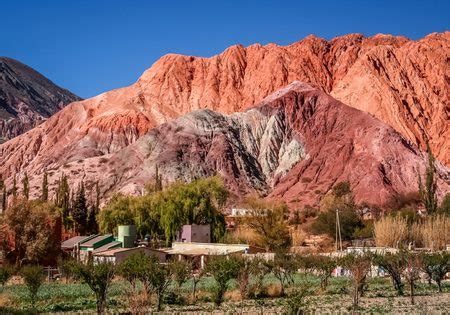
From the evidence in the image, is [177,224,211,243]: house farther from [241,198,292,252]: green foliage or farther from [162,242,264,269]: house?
[241,198,292,252]: green foliage

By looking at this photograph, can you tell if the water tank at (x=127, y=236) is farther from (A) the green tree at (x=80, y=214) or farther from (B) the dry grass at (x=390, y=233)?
(B) the dry grass at (x=390, y=233)

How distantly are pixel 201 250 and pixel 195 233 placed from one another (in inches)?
184

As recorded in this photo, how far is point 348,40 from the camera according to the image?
15388 cm

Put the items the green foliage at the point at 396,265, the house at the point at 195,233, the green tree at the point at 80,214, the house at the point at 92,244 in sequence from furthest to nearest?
the green tree at the point at 80,214 < the house at the point at 195,233 < the house at the point at 92,244 < the green foliage at the point at 396,265

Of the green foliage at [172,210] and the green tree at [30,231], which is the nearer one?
the green tree at [30,231]

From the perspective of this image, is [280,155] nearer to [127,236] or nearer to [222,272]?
[127,236]

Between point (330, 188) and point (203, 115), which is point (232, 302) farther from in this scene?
point (203, 115)

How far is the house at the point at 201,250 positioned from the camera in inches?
2121

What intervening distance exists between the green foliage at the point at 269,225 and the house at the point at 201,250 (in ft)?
20.0

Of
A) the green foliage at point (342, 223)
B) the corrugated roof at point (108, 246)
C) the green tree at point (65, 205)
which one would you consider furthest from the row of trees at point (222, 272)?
the green tree at point (65, 205)

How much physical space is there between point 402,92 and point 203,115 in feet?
135

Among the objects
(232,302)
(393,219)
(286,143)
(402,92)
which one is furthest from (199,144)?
(232,302)

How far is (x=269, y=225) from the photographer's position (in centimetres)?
6519

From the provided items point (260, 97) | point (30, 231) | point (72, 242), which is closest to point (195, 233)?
point (72, 242)
